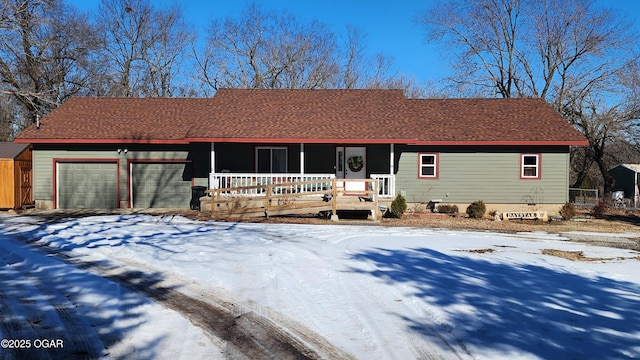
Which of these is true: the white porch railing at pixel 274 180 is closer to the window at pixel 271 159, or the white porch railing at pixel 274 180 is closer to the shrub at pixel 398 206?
the shrub at pixel 398 206

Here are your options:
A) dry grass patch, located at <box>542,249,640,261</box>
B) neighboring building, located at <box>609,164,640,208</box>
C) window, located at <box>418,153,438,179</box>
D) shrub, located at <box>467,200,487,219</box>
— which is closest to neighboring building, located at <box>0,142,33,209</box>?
window, located at <box>418,153,438,179</box>

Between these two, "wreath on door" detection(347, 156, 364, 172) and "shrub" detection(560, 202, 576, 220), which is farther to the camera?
"wreath on door" detection(347, 156, 364, 172)

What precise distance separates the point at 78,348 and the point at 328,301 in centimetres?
281

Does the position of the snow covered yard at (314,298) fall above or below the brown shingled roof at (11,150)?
below

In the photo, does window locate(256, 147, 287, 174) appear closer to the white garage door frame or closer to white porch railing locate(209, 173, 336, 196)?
white porch railing locate(209, 173, 336, 196)

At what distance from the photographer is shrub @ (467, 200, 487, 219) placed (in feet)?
54.9

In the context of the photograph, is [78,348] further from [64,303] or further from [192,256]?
[192,256]

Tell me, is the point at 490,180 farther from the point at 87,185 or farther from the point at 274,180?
the point at 87,185

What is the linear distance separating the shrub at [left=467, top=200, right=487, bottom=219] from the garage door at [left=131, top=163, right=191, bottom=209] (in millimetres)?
10668

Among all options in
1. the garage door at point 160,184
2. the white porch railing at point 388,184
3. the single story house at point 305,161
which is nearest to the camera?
the white porch railing at point 388,184

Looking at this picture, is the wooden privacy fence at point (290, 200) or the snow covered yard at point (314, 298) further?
the wooden privacy fence at point (290, 200)

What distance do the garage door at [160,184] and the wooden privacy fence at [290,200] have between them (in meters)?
2.64

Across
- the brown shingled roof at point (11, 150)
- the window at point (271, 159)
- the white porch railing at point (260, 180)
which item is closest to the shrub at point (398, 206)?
the white porch railing at point (260, 180)

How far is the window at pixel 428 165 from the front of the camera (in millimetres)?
17984
